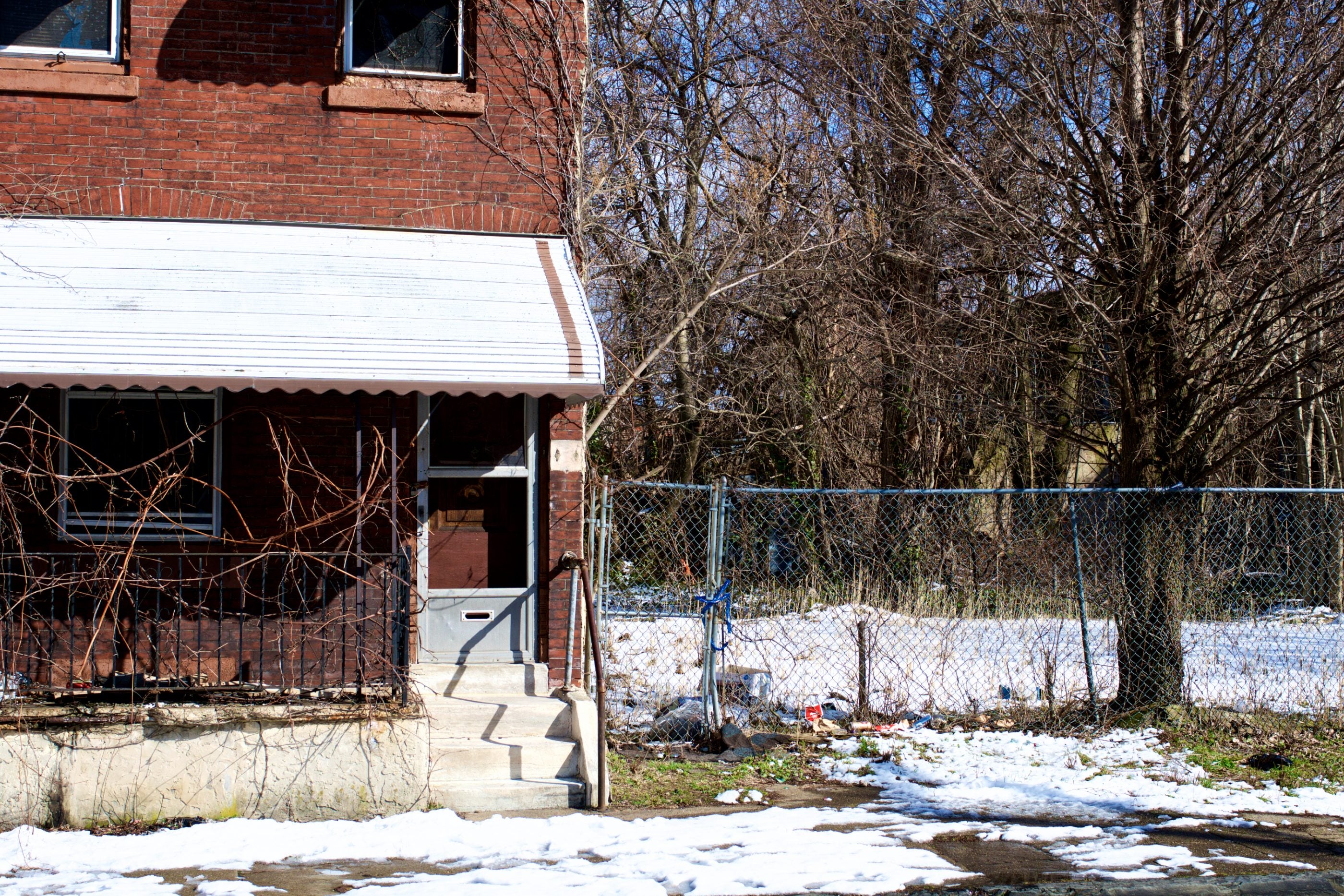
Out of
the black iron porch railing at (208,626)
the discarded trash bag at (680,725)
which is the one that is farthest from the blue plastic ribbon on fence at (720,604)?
the black iron porch railing at (208,626)

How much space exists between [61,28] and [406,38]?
90.1 inches

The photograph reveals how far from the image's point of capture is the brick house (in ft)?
22.0

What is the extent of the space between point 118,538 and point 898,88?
25.4 ft

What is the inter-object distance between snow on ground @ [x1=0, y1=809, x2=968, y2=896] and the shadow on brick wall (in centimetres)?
485

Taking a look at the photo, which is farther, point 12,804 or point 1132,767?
point 1132,767

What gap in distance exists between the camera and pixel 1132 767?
7.14 m

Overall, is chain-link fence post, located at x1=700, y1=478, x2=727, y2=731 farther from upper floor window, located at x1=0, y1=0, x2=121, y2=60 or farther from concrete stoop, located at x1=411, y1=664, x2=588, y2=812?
upper floor window, located at x1=0, y1=0, x2=121, y2=60

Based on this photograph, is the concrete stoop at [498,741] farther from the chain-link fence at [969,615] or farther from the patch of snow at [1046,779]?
the patch of snow at [1046,779]

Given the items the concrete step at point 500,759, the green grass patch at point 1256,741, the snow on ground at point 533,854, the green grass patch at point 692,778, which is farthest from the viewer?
the green grass patch at point 1256,741

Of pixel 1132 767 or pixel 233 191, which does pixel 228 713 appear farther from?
pixel 1132 767

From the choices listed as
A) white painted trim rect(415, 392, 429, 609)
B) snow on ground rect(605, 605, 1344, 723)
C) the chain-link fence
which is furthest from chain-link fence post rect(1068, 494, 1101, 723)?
white painted trim rect(415, 392, 429, 609)

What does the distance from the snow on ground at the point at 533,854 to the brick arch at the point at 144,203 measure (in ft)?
12.9

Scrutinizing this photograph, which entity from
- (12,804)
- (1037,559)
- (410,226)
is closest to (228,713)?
(12,804)

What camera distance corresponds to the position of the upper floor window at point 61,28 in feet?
24.0
